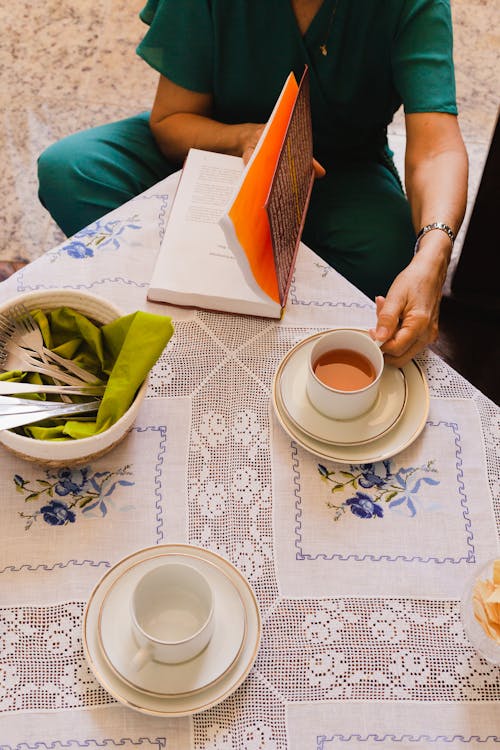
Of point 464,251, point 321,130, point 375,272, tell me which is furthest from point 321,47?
point 464,251

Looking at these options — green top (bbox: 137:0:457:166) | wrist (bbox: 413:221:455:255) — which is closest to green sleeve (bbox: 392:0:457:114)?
green top (bbox: 137:0:457:166)

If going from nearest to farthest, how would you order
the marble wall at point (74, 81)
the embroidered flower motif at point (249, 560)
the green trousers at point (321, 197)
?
the embroidered flower motif at point (249, 560) < the green trousers at point (321, 197) < the marble wall at point (74, 81)

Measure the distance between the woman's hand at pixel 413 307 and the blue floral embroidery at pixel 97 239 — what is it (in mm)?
379

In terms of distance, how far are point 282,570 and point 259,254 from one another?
38 centimetres

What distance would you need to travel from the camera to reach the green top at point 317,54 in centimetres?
122

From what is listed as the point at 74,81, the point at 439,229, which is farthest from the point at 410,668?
the point at 74,81

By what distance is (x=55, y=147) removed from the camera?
1.46m

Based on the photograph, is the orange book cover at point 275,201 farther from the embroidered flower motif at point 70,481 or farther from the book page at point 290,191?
the embroidered flower motif at point 70,481

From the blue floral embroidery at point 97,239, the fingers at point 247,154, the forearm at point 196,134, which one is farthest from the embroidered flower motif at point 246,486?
the forearm at point 196,134

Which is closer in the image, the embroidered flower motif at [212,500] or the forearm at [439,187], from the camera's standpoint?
the embroidered flower motif at [212,500]

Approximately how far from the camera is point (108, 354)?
891 millimetres

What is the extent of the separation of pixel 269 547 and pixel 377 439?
19 cm

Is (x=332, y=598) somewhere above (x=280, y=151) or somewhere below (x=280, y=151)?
below

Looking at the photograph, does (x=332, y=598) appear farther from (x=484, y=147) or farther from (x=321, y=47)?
(x=484, y=147)
